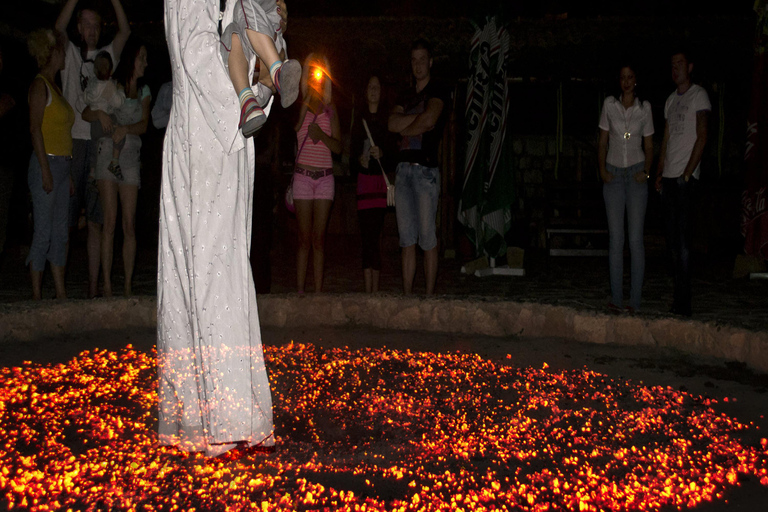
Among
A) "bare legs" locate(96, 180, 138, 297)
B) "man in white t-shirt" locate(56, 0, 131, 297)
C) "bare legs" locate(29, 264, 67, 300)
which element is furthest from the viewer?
"man in white t-shirt" locate(56, 0, 131, 297)

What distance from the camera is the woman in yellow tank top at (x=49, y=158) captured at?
5422 millimetres

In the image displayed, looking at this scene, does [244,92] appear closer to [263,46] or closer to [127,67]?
[263,46]

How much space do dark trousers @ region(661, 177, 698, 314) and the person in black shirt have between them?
1884 millimetres

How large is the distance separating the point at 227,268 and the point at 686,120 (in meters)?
4.12

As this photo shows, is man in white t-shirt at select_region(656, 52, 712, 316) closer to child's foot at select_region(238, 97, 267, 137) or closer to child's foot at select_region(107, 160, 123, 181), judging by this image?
child's foot at select_region(238, 97, 267, 137)

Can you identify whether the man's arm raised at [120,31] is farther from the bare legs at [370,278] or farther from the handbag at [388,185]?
the bare legs at [370,278]

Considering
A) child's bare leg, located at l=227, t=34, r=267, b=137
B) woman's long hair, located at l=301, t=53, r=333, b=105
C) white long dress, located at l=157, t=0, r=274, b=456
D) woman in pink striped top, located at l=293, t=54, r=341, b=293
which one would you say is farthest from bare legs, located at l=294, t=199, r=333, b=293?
child's bare leg, located at l=227, t=34, r=267, b=137

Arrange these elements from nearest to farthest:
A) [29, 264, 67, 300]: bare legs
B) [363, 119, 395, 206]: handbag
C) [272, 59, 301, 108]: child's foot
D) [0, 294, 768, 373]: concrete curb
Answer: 1. [272, 59, 301, 108]: child's foot
2. [0, 294, 768, 373]: concrete curb
3. [29, 264, 67, 300]: bare legs
4. [363, 119, 395, 206]: handbag

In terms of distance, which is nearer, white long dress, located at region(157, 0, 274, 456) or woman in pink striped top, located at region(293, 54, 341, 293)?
white long dress, located at region(157, 0, 274, 456)

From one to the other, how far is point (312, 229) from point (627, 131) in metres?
2.79

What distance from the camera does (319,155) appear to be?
609 cm

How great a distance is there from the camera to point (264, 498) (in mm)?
2338

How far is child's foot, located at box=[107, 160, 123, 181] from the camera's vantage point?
18.8ft

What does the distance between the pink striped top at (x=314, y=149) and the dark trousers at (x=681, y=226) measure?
2808 mm
